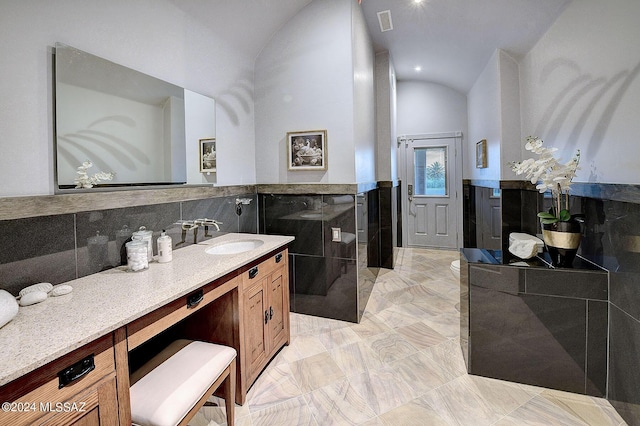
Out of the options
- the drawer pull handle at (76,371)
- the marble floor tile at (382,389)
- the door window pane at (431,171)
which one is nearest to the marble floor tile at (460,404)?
the marble floor tile at (382,389)

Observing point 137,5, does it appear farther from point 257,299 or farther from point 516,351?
point 516,351

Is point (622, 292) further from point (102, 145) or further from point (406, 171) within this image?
point (406, 171)

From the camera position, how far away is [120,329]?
109 centimetres

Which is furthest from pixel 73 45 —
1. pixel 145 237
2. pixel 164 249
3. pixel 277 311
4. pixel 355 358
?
pixel 355 358

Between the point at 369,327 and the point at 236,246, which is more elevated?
the point at 236,246

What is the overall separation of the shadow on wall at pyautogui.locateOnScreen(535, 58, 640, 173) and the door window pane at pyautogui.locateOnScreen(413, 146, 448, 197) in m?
2.84

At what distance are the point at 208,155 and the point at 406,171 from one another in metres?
4.25

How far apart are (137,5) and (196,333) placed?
80.4 inches

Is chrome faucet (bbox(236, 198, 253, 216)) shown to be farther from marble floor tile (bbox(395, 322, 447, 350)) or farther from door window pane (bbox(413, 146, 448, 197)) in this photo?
door window pane (bbox(413, 146, 448, 197))

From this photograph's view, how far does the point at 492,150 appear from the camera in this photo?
389 cm

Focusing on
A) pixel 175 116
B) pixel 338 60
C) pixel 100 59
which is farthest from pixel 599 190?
pixel 100 59

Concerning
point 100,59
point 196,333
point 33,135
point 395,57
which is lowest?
point 196,333

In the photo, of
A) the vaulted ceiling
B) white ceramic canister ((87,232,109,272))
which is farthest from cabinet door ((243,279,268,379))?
the vaulted ceiling

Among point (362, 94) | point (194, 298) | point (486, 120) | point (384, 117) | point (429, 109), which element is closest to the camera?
point (194, 298)
